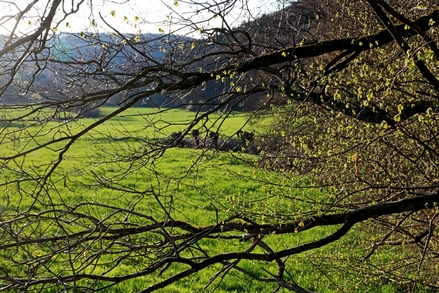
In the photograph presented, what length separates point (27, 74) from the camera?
3.73 meters

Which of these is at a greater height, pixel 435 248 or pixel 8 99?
pixel 8 99

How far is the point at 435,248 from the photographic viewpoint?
5.45m

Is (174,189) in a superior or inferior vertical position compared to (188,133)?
inferior

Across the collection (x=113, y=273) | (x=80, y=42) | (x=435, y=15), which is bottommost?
(x=113, y=273)

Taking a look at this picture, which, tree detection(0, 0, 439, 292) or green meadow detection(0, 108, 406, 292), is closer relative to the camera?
tree detection(0, 0, 439, 292)

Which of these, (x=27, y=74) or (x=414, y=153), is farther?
(x=414, y=153)

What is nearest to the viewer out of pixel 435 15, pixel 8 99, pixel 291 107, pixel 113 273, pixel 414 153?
pixel 435 15

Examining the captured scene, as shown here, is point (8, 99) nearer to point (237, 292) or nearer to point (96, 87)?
point (96, 87)

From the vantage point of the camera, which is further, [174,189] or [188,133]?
[174,189]

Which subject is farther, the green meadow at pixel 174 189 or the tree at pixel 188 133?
the green meadow at pixel 174 189

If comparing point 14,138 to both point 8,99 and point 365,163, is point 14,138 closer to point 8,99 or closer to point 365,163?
point 8,99

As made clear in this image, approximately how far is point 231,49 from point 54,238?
297cm

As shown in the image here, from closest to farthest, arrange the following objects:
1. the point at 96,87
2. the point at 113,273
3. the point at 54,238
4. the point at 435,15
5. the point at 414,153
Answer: the point at 54,238, the point at 435,15, the point at 96,87, the point at 414,153, the point at 113,273

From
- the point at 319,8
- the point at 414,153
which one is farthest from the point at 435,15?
the point at 319,8
